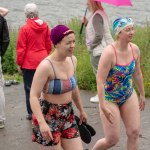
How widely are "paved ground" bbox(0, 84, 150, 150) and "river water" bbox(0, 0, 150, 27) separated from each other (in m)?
11.2

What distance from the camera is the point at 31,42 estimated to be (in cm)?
679

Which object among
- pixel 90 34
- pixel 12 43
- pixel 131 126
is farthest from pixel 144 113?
pixel 12 43

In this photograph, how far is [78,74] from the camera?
891 centimetres

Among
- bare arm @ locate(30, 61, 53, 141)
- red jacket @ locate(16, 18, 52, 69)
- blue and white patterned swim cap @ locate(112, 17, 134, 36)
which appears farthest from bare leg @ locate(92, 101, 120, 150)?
red jacket @ locate(16, 18, 52, 69)

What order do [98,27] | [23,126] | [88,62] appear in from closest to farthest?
[23,126] < [98,27] < [88,62]

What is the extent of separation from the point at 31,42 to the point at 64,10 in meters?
17.1

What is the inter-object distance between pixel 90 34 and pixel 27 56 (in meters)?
1.05

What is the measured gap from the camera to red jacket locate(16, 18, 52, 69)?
6.71 meters

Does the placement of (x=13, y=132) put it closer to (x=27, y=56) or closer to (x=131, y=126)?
(x=27, y=56)

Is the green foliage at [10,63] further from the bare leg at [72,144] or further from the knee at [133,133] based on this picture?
the bare leg at [72,144]

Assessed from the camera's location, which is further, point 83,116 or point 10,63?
point 10,63

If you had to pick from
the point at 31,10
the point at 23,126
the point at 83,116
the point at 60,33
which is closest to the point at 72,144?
the point at 83,116

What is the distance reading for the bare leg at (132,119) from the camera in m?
4.96

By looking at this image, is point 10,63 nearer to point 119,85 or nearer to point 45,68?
point 119,85
